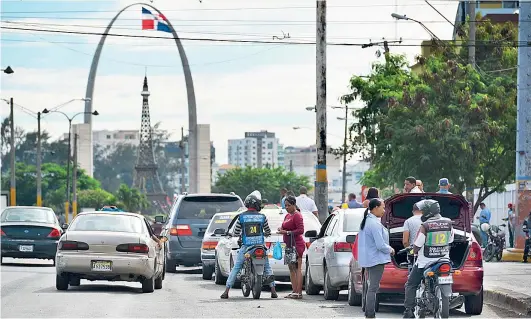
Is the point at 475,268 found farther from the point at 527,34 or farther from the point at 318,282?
the point at 527,34

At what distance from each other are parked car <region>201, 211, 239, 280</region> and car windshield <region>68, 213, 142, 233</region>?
3.93m

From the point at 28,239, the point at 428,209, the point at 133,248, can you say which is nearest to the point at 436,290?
the point at 428,209

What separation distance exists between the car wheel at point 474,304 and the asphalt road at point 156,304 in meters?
0.12

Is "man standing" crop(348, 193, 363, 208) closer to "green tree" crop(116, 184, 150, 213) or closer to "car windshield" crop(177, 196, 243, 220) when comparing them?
"car windshield" crop(177, 196, 243, 220)

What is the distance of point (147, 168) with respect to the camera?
15312 cm

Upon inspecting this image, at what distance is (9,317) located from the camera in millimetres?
16469

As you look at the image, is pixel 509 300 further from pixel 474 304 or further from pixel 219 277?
pixel 219 277

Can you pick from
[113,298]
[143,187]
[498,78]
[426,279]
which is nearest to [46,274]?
[113,298]

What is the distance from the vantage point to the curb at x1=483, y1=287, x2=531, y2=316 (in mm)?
18275

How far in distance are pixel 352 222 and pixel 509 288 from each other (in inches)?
129

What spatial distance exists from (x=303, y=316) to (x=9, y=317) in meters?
3.78

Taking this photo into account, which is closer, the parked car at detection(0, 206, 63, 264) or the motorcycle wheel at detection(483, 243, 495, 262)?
the parked car at detection(0, 206, 63, 264)

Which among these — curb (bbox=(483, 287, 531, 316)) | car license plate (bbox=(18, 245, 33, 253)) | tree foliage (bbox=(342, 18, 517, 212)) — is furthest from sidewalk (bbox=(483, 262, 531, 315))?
tree foliage (bbox=(342, 18, 517, 212))

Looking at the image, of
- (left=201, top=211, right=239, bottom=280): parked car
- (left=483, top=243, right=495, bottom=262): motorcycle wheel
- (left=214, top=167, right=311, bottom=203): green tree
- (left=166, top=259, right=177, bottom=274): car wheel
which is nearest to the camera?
(left=201, top=211, right=239, bottom=280): parked car
